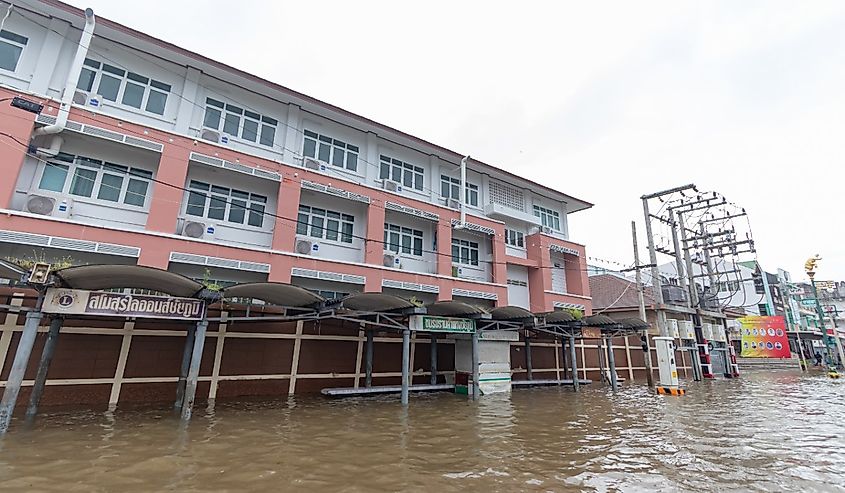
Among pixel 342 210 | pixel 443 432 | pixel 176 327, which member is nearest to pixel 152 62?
pixel 342 210

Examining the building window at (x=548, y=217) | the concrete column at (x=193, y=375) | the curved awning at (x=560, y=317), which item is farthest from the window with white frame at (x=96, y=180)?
the building window at (x=548, y=217)

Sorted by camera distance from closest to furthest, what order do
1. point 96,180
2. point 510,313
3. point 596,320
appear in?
point 96,180 < point 510,313 < point 596,320

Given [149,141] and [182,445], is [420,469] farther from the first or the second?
[149,141]

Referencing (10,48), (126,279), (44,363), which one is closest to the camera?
(126,279)

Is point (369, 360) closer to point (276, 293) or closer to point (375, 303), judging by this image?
point (375, 303)

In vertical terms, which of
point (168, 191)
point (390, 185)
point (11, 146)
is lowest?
point (168, 191)

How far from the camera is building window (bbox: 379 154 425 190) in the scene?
60.5 ft

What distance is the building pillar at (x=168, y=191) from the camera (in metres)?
12.4

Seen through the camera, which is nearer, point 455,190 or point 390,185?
point 390,185

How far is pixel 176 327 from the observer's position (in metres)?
11.0

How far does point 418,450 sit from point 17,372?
711 centimetres

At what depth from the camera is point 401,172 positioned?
18906 millimetres

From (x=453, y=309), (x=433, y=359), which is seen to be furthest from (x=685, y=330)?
(x=453, y=309)

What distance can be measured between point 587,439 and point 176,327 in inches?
415
